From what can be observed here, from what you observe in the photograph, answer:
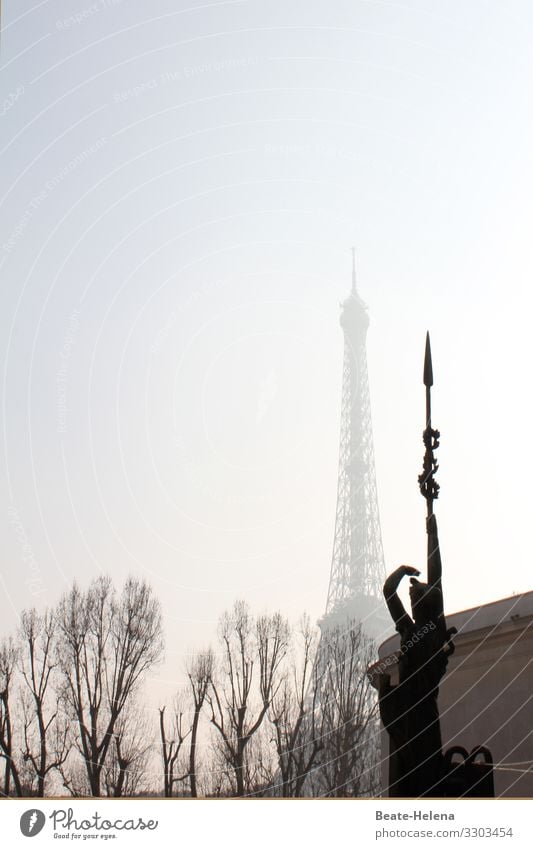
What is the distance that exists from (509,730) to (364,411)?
4250 centimetres

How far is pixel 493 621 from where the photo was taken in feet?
45.8

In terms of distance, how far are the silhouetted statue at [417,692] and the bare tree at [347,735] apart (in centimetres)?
1460

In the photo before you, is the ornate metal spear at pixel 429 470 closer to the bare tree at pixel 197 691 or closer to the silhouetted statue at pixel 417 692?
A: the silhouetted statue at pixel 417 692

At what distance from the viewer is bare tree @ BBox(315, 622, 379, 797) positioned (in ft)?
69.1

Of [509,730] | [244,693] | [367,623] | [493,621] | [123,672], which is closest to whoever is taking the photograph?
[509,730]

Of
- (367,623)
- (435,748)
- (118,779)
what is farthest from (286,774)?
(367,623)

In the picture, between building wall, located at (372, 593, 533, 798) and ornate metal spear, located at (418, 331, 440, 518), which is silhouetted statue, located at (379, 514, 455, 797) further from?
building wall, located at (372, 593, 533, 798)

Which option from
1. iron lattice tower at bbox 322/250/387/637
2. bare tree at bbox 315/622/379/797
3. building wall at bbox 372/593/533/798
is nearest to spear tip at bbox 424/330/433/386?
building wall at bbox 372/593/533/798

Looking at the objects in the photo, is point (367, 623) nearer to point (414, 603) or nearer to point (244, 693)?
point (244, 693)

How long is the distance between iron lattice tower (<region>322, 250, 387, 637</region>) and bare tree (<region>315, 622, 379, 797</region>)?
21.7m

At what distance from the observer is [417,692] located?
6.92m

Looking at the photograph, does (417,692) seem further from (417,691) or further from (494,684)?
(494,684)
